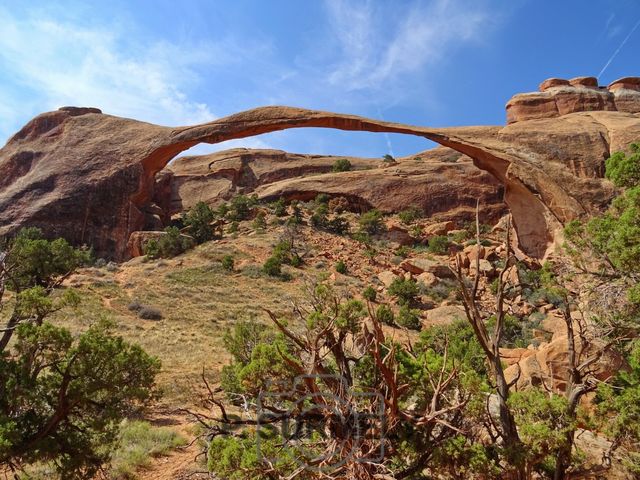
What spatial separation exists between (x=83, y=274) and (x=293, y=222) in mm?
12121

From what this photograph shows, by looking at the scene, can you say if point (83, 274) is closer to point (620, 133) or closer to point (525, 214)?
point (525, 214)

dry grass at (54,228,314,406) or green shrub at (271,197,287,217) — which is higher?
green shrub at (271,197,287,217)

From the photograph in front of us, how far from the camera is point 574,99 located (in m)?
16.7

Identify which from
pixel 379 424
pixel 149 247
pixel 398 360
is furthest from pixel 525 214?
pixel 149 247

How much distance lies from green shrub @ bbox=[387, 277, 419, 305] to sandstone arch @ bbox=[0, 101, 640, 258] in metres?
4.77

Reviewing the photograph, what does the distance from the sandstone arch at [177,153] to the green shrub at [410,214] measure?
14577 millimetres

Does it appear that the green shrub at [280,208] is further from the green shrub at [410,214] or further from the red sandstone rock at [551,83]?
the red sandstone rock at [551,83]

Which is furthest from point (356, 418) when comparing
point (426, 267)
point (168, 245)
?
point (168, 245)

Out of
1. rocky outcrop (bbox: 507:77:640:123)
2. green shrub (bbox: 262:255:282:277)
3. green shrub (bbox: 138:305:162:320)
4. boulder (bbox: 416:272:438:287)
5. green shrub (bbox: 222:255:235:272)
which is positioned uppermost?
rocky outcrop (bbox: 507:77:640:123)

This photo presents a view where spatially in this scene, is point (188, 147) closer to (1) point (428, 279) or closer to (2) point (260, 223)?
(2) point (260, 223)

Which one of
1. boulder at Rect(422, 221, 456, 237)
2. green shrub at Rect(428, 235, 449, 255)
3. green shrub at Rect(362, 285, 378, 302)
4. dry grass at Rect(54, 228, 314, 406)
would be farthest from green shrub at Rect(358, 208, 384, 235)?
green shrub at Rect(362, 285, 378, 302)

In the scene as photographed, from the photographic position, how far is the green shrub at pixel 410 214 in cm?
3100

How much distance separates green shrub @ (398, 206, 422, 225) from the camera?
3100 centimetres

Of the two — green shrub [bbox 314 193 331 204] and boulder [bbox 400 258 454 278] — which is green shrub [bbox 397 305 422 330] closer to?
boulder [bbox 400 258 454 278]
